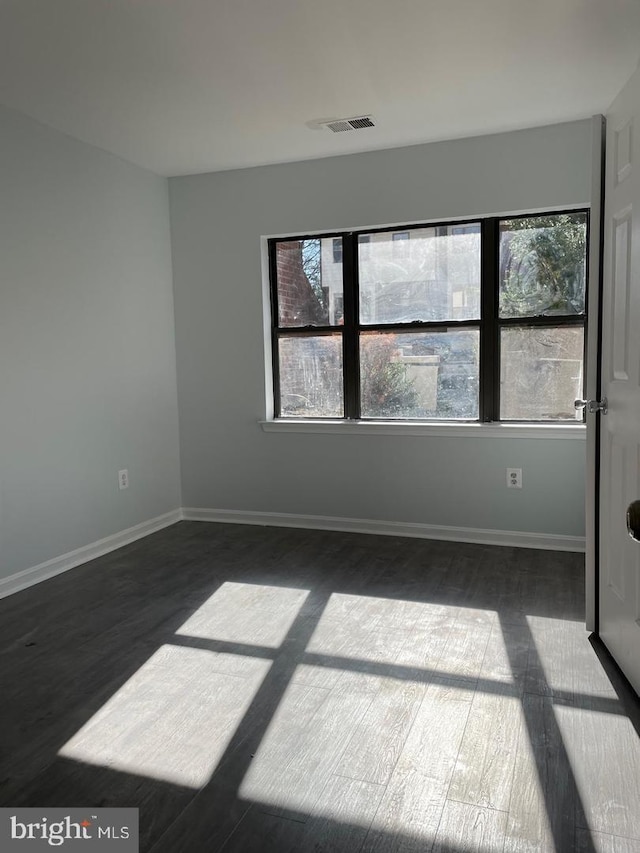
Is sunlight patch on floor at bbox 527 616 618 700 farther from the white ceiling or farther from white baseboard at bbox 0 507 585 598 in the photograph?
the white ceiling

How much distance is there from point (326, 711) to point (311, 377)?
265 cm

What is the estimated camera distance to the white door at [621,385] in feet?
7.04

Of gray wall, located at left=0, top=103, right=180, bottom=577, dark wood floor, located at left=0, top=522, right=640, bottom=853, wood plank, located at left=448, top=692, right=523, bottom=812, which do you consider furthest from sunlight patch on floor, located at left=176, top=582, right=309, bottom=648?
gray wall, located at left=0, top=103, right=180, bottom=577

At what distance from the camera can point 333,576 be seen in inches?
138

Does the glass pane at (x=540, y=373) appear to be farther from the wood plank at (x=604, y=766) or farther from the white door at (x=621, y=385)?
the wood plank at (x=604, y=766)

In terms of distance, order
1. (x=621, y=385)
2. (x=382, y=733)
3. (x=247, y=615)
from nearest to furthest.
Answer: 1. (x=382, y=733)
2. (x=621, y=385)
3. (x=247, y=615)

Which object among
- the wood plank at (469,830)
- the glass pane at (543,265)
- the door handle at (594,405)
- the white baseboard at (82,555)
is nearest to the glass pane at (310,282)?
the glass pane at (543,265)

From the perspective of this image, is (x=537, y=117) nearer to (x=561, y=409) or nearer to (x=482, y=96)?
(x=482, y=96)

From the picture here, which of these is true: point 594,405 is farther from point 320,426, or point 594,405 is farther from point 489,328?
point 320,426

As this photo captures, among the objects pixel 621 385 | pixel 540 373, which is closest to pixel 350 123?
pixel 540 373

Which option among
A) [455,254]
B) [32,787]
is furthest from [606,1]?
[32,787]

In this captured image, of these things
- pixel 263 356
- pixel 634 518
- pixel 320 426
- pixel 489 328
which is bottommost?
pixel 320 426

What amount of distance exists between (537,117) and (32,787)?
12.5ft

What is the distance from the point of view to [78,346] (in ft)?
12.4
